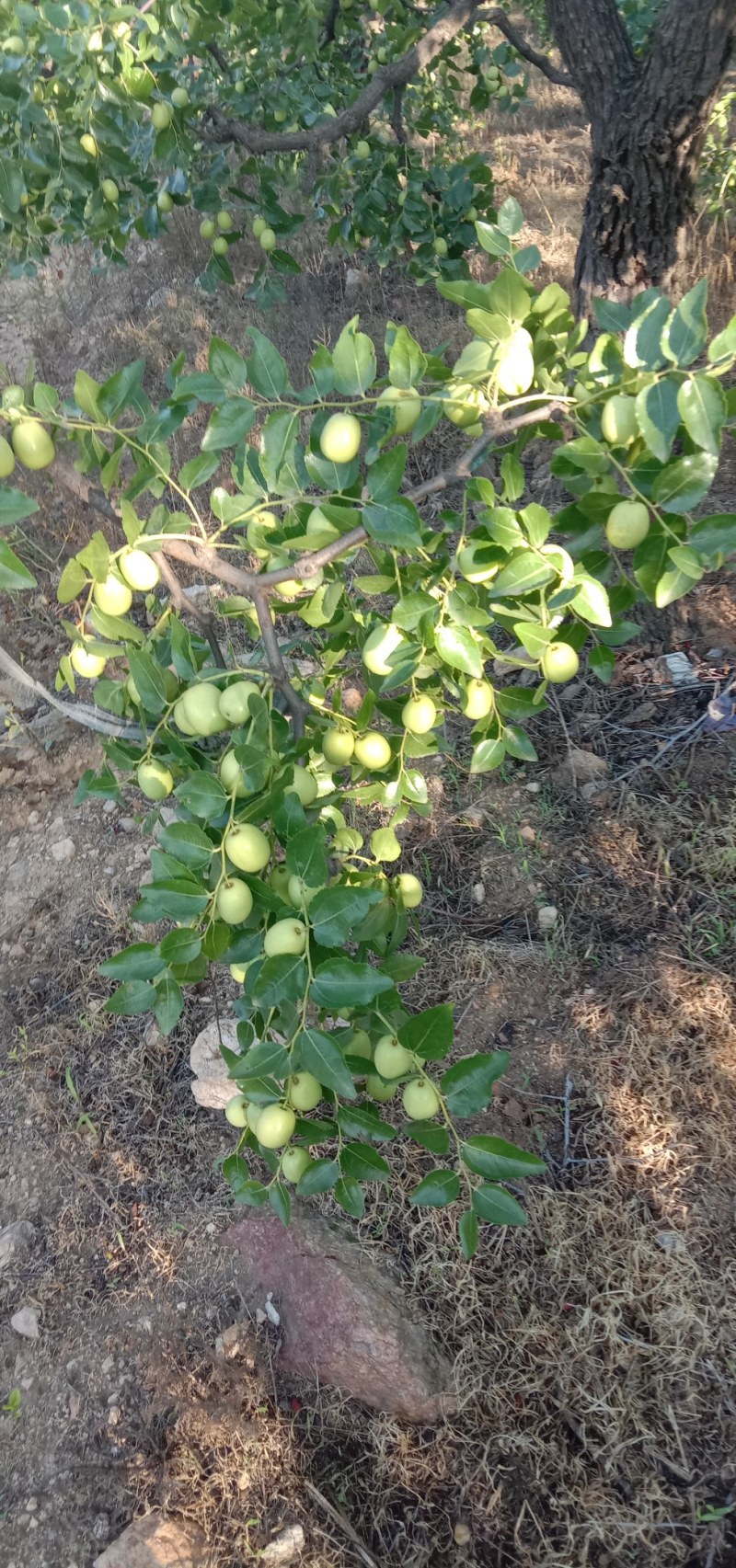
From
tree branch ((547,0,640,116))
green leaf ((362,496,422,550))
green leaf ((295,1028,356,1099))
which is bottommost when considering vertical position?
green leaf ((295,1028,356,1099))

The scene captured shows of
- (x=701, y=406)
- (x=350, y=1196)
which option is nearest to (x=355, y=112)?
(x=701, y=406)

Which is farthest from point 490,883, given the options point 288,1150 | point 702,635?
point 288,1150

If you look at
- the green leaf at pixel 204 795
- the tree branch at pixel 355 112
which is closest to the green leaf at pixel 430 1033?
the green leaf at pixel 204 795

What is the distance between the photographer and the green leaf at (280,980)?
3.09ft

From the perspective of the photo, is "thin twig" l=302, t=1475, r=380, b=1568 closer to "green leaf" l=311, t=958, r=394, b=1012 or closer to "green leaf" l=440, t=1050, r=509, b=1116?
"green leaf" l=440, t=1050, r=509, b=1116

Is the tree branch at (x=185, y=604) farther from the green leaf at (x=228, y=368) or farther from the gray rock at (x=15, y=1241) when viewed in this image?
the gray rock at (x=15, y=1241)

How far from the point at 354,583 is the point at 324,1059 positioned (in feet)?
1.61

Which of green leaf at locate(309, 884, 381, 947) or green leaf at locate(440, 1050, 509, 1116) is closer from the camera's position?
green leaf at locate(309, 884, 381, 947)

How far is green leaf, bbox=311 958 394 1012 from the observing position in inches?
37.1

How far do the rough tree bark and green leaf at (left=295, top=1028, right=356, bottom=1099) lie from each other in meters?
2.40

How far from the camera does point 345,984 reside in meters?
0.95

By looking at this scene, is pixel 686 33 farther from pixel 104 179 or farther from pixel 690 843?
pixel 690 843

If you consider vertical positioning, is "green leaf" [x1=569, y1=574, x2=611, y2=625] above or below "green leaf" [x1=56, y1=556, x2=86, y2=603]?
below

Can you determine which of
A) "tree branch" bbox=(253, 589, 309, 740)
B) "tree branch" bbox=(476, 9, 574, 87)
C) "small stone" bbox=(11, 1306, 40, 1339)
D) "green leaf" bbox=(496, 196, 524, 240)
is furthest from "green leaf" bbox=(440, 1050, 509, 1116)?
"tree branch" bbox=(476, 9, 574, 87)
